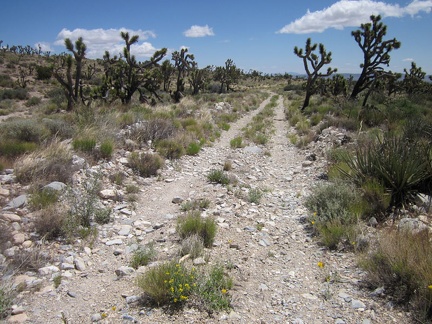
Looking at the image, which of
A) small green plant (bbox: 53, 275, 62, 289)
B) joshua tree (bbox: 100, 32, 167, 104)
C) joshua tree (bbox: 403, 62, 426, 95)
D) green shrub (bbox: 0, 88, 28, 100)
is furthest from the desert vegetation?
joshua tree (bbox: 403, 62, 426, 95)

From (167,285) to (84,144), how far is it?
5.29 metres

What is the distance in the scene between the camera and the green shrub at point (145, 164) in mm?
7727

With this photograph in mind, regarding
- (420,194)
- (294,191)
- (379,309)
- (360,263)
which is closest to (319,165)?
(294,191)

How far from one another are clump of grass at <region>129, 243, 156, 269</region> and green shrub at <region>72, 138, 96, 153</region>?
4061 millimetres

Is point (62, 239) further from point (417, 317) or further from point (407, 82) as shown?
point (407, 82)

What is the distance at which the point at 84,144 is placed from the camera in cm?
746

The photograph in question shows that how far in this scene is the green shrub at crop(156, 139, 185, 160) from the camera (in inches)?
361

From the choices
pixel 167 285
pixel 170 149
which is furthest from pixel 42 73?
pixel 167 285

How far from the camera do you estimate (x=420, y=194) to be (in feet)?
17.7

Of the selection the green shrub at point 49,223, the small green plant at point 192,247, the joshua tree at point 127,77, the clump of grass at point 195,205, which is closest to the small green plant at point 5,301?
the green shrub at point 49,223

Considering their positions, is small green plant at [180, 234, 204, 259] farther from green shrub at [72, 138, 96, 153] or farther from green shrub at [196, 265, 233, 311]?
green shrub at [72, 138, 96, 153]

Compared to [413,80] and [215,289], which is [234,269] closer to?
[215,289]

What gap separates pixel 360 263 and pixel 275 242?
138cm

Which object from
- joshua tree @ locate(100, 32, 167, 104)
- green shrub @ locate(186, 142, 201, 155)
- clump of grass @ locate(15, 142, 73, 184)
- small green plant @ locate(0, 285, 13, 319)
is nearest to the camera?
small green plant @ locate(0, 285, 13, 319)
